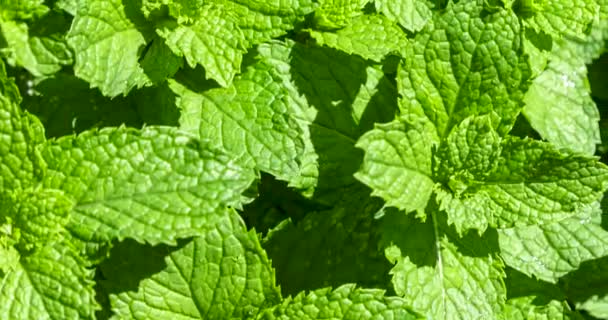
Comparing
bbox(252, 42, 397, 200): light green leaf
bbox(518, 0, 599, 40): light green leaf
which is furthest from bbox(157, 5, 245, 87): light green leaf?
bbox(518, 0, 599, 40): light green leaf

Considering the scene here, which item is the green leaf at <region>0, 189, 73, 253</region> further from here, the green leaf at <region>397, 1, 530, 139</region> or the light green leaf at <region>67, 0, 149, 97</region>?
the green leaf at <region>397, 1, 530, 139</region>

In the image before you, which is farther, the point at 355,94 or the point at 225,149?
the point at 355,94

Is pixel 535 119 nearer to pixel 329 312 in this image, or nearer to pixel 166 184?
pixel 329 312

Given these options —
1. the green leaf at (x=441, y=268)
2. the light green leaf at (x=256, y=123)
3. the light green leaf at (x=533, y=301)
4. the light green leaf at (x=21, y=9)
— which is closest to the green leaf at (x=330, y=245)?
the green leaf at (x=441, y=268)

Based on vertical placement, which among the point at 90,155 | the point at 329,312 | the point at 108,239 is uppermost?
the point at 90,155

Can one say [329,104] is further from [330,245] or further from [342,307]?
[342,307]

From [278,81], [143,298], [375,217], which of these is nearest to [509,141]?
[375,217]

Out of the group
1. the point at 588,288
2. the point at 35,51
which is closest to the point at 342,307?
the point at 35,51
